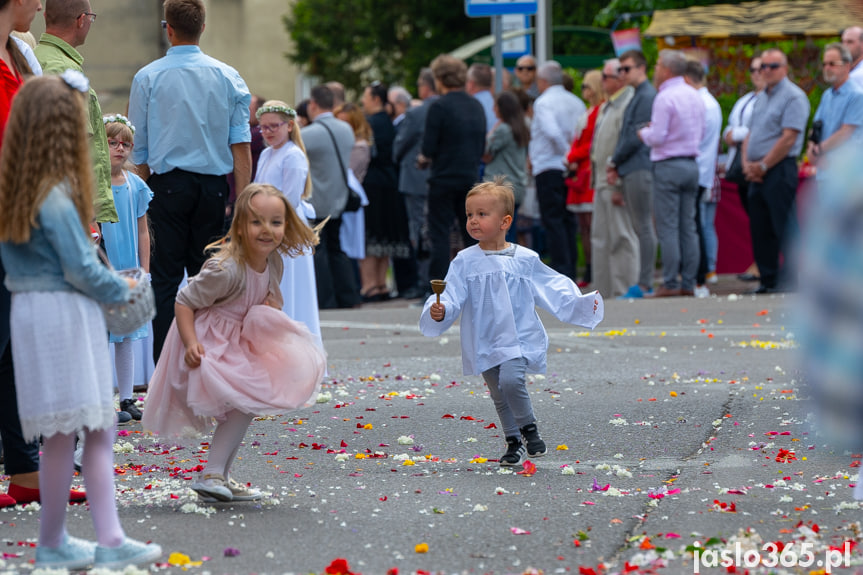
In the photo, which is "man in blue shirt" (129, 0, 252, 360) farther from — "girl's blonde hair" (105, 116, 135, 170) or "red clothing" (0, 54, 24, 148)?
"red clothing" (0, 54, 24, 148)

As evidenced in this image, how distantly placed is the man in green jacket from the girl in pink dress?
125 cm

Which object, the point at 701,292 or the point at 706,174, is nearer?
the point at 701,292

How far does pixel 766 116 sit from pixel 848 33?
1115mm

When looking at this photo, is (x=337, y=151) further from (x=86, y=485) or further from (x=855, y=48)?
(x=86, y=485)

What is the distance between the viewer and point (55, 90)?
4.25 meters

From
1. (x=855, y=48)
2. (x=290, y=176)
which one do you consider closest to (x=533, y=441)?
(x=290, y=176)

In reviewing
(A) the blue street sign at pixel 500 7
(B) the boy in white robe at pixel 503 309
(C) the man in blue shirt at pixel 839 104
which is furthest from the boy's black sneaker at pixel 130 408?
(A) the blue street sign at pixel 500 7

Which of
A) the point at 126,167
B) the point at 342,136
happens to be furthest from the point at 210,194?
the point at 342,136

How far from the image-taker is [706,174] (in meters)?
13.9

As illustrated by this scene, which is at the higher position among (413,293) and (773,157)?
(773,157)

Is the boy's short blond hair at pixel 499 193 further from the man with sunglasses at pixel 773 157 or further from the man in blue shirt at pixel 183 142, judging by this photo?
the man with sunglasses at pixel 773 157

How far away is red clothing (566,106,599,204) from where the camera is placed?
13828 millimetres

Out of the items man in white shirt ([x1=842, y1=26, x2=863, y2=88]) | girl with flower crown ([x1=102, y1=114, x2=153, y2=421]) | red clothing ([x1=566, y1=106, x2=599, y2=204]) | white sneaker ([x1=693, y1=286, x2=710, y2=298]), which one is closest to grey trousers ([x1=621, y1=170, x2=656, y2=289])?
white sneaker ([x1=693, y1=286, x2=710, y2=298])

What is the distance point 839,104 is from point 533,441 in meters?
6.89
